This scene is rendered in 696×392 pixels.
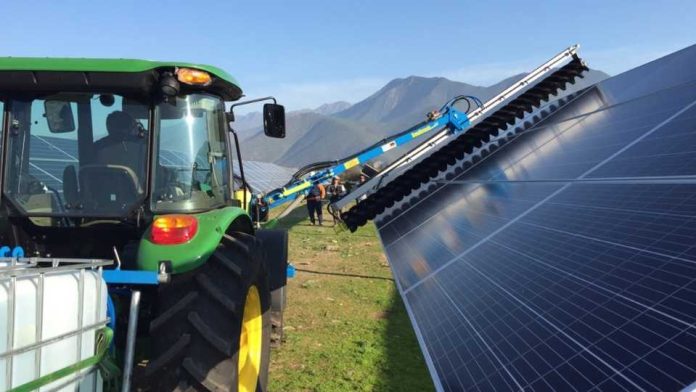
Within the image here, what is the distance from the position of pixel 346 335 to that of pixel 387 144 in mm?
6075

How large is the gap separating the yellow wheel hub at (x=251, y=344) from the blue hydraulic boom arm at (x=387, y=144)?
6.41 metres

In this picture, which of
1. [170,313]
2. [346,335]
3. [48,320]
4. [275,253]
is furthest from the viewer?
[346,335]

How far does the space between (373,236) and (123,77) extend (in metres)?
12.2

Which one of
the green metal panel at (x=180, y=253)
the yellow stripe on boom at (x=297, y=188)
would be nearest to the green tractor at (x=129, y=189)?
the green metal panel at (x=180, y=253)

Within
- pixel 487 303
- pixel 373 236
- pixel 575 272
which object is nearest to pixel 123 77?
pixel 487 303

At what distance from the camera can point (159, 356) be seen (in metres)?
3.07

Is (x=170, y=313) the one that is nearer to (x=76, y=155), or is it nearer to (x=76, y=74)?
(x=76, y=155)

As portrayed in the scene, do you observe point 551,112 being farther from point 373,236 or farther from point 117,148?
point 373,236

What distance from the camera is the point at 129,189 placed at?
358 cm

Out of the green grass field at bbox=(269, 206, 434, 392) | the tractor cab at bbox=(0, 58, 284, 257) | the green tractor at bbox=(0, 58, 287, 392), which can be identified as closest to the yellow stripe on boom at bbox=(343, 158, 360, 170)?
the green grass field at bbox=(269, 206, 434, 392)

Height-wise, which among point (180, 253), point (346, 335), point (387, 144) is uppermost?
point (387, 144)

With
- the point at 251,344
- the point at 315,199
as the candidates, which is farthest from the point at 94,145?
the point at 315,199

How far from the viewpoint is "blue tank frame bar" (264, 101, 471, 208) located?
10.8 meters

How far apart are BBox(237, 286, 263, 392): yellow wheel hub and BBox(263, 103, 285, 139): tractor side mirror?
1.62 meters
